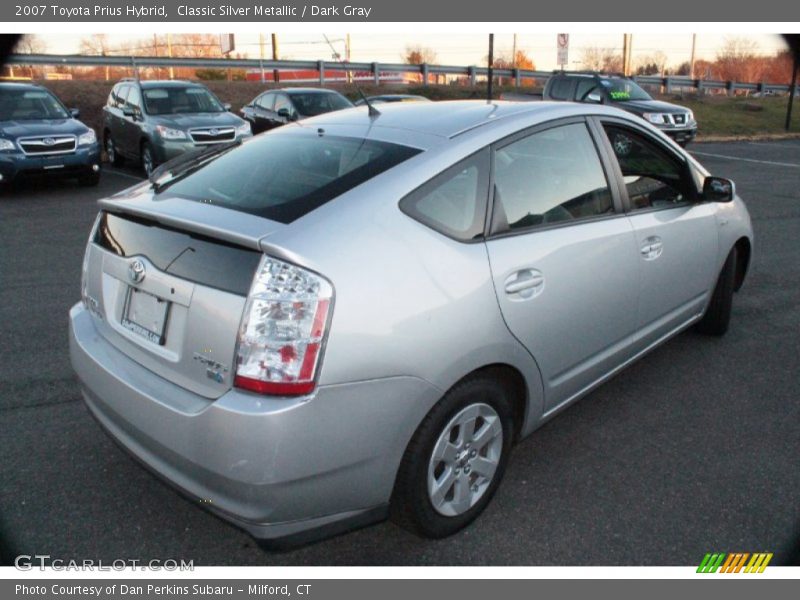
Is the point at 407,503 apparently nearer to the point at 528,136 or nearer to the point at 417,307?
the point at 417,307

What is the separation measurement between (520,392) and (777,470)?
1366 millimetres

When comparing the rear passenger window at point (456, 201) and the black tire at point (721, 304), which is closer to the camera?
the rear passenger window at point (456, 201)

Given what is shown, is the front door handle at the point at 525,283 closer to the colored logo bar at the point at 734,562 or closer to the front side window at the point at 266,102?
the colored logo bar at the point at 734,562

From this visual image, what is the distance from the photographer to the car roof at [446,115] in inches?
124

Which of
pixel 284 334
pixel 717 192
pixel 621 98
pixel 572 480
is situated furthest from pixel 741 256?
pixel 621 98

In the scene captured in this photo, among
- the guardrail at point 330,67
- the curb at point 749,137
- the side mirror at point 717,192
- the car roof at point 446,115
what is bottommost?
the curb at point 749,137

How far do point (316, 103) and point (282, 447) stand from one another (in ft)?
46.7

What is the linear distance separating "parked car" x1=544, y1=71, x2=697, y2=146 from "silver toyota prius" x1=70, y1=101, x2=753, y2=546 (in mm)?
14078

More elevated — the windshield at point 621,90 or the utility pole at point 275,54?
the utility pole at point 275,54

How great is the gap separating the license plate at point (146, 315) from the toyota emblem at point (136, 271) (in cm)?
5

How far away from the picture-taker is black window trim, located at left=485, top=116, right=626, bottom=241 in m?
2.91

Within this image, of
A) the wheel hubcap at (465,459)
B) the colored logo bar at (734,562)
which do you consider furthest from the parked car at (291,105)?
the colored logo bar at (734,562)

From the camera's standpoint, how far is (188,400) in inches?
95.6

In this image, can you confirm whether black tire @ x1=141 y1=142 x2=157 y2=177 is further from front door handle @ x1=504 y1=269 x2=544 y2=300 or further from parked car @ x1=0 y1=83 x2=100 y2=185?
front door handle @ x1=504 y1=269 x2=544 y2=300
